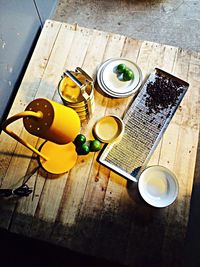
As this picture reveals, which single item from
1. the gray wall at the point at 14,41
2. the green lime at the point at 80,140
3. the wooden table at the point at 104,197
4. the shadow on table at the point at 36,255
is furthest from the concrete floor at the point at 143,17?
the shadow on table at the point at 36,255

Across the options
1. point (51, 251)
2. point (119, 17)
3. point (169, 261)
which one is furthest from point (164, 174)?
point (119, 17)

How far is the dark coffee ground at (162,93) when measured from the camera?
162 cm

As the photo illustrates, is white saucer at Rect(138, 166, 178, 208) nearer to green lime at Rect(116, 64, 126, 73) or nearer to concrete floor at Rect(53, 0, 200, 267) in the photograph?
green lime at Rect(116, 64, 126, 73)

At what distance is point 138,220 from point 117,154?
31cm

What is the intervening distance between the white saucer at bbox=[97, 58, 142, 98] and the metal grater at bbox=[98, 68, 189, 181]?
0.16ft

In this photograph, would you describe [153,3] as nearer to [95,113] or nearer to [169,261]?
[95,113]

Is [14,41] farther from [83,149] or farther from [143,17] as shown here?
[143,17]

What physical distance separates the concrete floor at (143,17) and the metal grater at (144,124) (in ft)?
3.39

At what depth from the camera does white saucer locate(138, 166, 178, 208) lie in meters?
1.42

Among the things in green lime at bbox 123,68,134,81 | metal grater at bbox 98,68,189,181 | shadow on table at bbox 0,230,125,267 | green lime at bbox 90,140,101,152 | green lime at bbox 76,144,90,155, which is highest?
green lime at bbox 123,68,134,81

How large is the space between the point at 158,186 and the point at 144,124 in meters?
0.30

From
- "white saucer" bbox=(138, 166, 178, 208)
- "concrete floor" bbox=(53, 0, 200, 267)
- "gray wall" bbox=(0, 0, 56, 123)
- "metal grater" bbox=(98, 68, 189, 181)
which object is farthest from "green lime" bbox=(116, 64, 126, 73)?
"concrete floor" bbox=(53, 0, 200, 267)

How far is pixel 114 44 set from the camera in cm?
177

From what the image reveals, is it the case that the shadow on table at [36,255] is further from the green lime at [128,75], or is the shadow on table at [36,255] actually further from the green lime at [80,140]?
the green lime at [128,75]
